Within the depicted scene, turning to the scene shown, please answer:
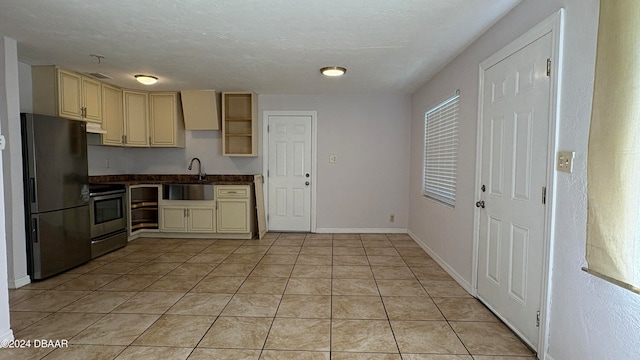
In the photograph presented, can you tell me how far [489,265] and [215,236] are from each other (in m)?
3.88

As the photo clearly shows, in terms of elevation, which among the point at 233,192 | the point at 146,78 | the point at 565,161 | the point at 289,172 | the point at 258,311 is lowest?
the point at 258,311

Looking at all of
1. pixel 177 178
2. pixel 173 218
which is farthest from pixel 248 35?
pixel 177 178

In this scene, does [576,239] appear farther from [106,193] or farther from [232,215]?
[106,193]

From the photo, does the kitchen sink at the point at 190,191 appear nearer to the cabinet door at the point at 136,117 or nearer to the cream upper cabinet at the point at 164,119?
the cream upper cabinet at the point at 164,119

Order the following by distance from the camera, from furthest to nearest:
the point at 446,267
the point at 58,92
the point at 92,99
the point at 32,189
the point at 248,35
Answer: the point at 92,99 < the point at 58,92 < the point at 446,267 < the point at 32,189 < the point at 248,35

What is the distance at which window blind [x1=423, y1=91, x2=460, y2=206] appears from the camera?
3.40 m

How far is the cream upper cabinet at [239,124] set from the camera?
200 inches

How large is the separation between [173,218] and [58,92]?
218 centimetres

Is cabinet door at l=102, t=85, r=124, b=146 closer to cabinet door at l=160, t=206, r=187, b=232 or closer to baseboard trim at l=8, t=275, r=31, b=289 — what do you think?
cabinet door at l=160, t=206, r=187, b=232

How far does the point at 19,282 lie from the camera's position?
2.97m

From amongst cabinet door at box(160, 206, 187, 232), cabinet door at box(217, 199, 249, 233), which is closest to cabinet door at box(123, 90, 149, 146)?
cabinet door at box(160, 206, 187, 232)

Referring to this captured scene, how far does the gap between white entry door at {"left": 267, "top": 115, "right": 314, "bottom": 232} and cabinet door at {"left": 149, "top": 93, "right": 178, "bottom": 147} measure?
4.99 ft

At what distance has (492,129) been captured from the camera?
8.16 ft

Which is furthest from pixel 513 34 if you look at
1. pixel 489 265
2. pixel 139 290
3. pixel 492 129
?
pixel 139 290
